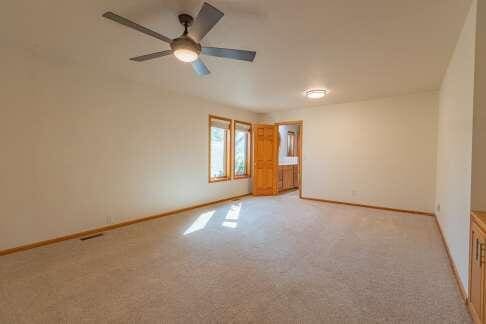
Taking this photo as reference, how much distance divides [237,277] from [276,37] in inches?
94.7

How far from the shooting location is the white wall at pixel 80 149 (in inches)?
107

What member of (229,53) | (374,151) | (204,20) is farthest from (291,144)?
(204,20)

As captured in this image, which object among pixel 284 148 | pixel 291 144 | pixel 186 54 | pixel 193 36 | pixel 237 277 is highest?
pixel 193 36

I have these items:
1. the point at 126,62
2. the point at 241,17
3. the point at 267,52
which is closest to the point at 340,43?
the point at 267,52

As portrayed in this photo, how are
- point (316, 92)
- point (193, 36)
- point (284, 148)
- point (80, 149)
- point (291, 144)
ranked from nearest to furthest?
point (193, 36)
point (80, 149)
point (316, 92)
point (284, 148)
point (291, 144)

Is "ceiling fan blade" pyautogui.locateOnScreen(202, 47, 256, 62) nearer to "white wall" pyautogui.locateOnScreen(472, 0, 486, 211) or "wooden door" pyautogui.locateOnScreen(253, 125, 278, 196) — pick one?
"white wall" pyautogui.locateOnScreen(472, 0, 486, 211)

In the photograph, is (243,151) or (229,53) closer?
(229,53)

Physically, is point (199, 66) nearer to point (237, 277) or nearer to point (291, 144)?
point (237, 277)

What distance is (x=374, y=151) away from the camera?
4.93 m

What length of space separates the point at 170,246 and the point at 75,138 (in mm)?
1982

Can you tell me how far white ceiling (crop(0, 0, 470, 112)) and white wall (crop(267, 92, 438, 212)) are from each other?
0.79m

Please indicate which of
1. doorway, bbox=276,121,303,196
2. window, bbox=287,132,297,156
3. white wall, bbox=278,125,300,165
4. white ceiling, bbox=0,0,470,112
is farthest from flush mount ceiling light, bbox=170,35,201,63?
window, bbox=287,132,297,156

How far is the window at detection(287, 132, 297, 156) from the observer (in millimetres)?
7773

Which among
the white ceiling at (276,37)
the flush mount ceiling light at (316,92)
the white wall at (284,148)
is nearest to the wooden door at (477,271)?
the white ceiling at (276,37)
